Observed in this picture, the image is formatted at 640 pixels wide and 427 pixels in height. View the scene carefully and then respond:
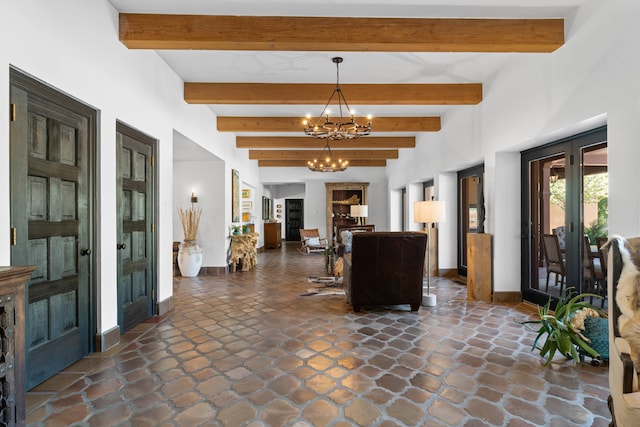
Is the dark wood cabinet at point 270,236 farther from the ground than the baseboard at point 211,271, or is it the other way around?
the dark wood cabinet at point 270,236

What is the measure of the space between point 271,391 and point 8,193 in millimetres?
2059

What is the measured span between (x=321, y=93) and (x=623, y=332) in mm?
4277

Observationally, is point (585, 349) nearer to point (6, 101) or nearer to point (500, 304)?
point (500, 304)

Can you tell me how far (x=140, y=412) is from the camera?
84.6 inches

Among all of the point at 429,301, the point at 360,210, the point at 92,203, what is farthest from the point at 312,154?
the point at 92,203

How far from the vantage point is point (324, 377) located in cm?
259

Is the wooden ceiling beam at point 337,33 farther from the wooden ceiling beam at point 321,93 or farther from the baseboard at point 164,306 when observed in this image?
the baseboard at point 164,306

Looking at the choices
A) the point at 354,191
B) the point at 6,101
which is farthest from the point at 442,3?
the point at 354,191

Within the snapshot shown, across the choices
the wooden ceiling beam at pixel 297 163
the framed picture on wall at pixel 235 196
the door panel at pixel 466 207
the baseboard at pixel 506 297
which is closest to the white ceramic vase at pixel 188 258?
the framed picture on wall at pixel 235 196

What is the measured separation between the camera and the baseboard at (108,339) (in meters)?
3.12

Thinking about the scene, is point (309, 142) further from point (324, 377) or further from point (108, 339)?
point (324, 377)

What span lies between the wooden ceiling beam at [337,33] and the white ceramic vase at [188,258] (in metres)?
4.27

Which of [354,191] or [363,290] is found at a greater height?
[354,191]

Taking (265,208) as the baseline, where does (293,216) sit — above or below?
below
